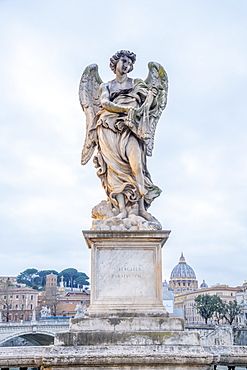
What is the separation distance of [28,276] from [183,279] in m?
63.3

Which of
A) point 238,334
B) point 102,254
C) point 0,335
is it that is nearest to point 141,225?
point 102,254

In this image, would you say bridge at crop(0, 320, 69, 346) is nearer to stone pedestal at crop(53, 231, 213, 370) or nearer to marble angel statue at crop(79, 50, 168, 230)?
marble angel statue at crop(79, 50, 168, 230)

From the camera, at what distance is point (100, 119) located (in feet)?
24.5

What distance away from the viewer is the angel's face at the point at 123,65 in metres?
7.62

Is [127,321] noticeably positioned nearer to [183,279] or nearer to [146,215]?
[146,215]

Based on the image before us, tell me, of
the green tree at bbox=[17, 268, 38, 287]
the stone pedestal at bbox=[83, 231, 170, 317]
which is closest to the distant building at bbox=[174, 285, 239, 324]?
the green tree at bbox=[17, 268, 38, 287]

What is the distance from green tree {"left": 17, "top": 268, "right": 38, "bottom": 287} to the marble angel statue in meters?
165

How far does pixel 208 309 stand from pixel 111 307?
96.0 m

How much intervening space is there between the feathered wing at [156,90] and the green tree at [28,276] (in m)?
165

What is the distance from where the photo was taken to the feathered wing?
768 centimetres

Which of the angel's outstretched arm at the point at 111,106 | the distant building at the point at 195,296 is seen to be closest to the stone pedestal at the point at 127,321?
the angel's outstretched arm at the point at 111,106

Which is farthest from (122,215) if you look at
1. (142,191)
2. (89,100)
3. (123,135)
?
(89,100)

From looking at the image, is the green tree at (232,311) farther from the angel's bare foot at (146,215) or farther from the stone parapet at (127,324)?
the stone parapet at (127,324)

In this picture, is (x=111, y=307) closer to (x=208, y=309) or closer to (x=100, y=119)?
(x=100, y=119)
